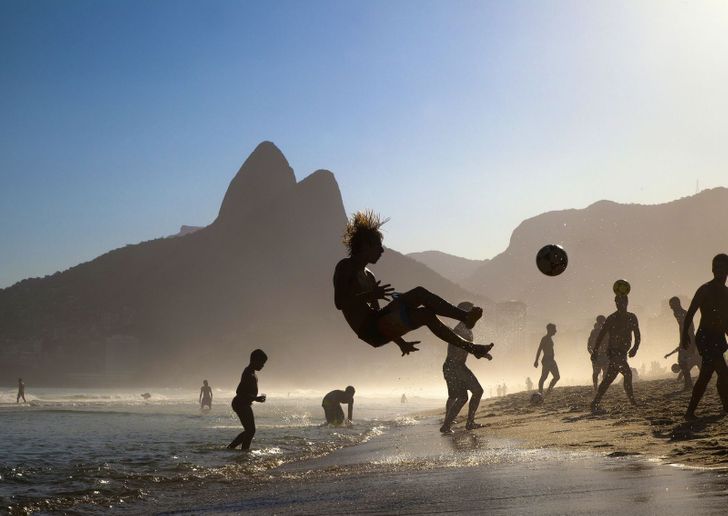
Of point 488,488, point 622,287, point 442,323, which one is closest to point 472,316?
point 442,323

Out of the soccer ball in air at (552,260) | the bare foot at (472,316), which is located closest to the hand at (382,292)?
the bare foot at (472,316)

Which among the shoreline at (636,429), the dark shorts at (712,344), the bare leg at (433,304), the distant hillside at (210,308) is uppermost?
the distant hillside at (210,308)

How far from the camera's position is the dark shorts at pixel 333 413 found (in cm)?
2283

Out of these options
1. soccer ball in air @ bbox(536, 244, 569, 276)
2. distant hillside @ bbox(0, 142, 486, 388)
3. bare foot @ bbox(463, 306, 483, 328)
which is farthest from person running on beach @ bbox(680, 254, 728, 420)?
distant hillside @ bbox(0, 142, 486, 388)

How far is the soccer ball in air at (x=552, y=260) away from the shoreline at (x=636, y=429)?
226cm

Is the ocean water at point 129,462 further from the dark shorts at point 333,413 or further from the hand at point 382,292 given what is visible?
the hand at point 382,292

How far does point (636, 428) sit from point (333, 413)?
13.6m

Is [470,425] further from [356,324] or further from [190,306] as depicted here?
[190,306]

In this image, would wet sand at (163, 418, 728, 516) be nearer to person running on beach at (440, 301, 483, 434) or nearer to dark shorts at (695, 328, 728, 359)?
dark shorts at (695, 328, 728, 359)

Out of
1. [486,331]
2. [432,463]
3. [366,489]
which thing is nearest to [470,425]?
[432,463]

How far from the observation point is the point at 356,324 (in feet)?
21.4

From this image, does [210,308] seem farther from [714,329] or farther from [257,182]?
[714,329]

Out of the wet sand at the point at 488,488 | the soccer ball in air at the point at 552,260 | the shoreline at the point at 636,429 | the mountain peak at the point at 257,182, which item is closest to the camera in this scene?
the wet sand at the point at 488,488

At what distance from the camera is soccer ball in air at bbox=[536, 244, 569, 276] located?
9281mm
